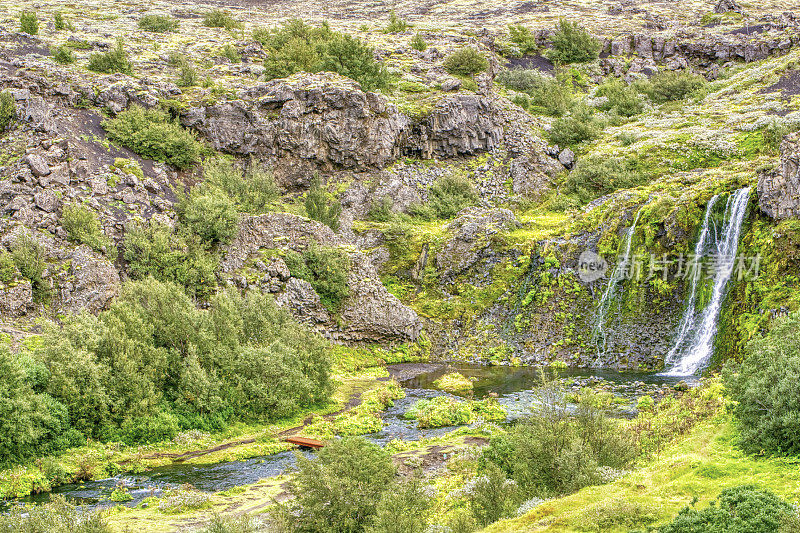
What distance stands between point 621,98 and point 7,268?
235 feet

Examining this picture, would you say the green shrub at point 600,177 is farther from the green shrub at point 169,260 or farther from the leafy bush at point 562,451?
the leafy bush at point 562,451

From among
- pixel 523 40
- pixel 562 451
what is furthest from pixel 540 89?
pixel 562 451

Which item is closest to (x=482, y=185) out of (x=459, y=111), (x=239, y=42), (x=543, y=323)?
(x=459, y=111)

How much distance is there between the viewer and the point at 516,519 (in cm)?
1357

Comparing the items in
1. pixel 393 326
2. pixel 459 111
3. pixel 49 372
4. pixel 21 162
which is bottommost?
pixel 393 326

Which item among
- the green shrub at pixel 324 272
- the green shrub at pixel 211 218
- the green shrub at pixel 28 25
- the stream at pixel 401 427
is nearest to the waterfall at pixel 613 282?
the stream at pixel 401 427

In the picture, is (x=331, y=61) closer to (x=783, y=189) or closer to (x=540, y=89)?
(x=540, y=89)

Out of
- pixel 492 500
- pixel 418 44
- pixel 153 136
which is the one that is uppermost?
pixel 418 44

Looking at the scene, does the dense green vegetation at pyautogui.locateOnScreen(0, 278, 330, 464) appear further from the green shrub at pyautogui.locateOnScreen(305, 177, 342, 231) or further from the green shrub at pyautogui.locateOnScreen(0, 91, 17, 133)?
the green shrub at pyautogui.locateOnScreen(0, 91, 17, 133)

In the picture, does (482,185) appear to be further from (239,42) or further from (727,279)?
(239,42)

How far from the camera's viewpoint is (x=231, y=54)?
72.5 meters

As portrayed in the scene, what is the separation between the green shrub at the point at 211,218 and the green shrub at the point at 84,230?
6038 mm

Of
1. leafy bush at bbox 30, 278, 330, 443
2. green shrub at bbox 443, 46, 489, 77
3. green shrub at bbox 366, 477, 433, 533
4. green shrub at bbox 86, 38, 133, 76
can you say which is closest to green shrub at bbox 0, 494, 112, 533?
green shrub at bbox 366, 477, 433, 533

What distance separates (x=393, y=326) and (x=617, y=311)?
687 inches
